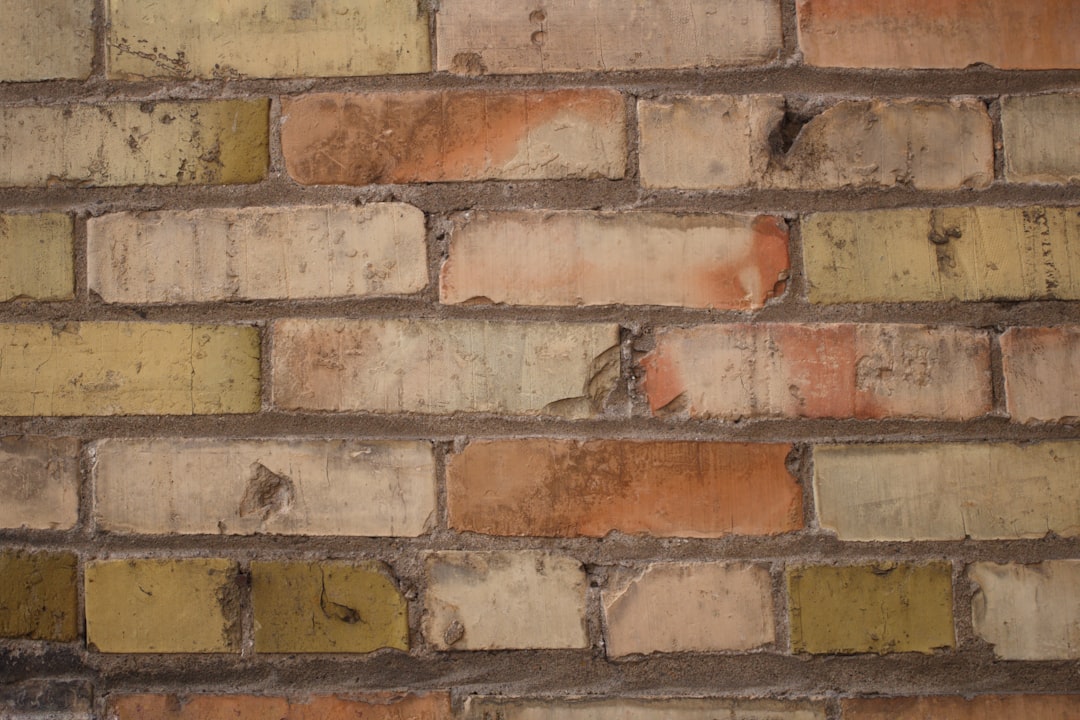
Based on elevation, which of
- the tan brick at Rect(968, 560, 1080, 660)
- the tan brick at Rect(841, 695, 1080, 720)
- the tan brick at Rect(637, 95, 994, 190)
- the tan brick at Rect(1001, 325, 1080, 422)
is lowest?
the tan brick at Rect(841, 695, 1080, 720)

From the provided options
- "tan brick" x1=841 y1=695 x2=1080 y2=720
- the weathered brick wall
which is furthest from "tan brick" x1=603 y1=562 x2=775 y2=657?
"tan brick" x1=841 y1=695 x2=1080 y2=720

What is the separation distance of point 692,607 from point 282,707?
38 centimetres

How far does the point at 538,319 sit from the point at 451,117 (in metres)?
0.20

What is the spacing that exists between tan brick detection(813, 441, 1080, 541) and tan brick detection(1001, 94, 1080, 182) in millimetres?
242

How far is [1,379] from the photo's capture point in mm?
693

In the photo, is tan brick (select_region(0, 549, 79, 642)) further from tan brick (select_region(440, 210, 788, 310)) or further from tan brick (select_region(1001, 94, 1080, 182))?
tan brick (select_region(1001, 94, 1080, 182))

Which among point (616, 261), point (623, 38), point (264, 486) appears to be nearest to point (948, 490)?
point (616, 261)

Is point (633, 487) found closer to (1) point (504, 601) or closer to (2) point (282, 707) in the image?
(1) point (504, 601)

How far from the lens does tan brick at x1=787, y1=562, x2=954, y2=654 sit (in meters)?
0.67

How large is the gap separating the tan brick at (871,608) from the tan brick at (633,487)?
0.06 meters

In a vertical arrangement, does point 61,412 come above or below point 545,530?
above

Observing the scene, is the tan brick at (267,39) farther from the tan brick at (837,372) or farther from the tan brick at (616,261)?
the tan brick at (837,372)

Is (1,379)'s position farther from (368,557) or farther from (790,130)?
(790,130)

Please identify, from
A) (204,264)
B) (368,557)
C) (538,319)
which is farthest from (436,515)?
(204,264)
